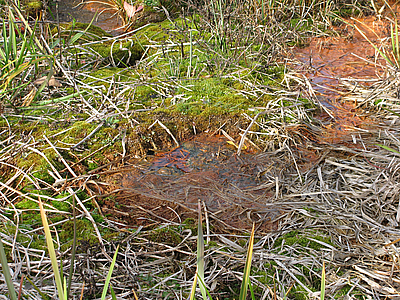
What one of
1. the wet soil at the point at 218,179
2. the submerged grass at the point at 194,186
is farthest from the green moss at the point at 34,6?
the wet soil at the point at 218,179

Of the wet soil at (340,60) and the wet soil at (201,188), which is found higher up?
the wet soil at (201,188)

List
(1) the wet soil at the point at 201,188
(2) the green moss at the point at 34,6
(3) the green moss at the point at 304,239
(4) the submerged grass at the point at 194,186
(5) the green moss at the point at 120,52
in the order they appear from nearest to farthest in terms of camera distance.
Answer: (4) the submerged grass at the point at 194,186, (3) the green moss at the point at 304,239, (1) the wet soil at the point at 201,188, (5) the green moss at the point at 120,52, (2) the green moss at the point at 34,6

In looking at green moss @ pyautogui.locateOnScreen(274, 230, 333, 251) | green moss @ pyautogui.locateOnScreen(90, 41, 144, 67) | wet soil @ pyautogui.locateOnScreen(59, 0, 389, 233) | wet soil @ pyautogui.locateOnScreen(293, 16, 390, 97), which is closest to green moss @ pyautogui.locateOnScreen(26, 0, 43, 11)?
green moss @ pyautogui.locateOnScreen(90, 41, 144, 67)

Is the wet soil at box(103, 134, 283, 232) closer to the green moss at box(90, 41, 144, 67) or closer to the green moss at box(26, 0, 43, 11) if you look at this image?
the green moss at box(90, 41, 144, 67)

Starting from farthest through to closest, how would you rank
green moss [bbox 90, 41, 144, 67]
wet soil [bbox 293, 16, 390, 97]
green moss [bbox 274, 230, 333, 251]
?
green moss [bbox 90, 41, 144, 67], wet soil [bbox 293, 16, 390, 97], green moss [bbox 274, 230, 333, 251]

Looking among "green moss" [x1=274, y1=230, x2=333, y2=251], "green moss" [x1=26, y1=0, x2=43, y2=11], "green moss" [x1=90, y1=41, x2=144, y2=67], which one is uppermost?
"green moss" [x1=26, y1=0, x2=43, y2=11]

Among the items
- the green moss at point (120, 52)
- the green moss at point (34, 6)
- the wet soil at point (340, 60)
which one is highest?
the green moss at point (34, 6)

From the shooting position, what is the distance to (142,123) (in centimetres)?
272

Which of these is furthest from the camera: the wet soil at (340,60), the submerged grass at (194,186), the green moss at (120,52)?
the green moss at (120,52)

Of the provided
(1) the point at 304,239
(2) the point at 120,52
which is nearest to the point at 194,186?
(1) the point at 304,239

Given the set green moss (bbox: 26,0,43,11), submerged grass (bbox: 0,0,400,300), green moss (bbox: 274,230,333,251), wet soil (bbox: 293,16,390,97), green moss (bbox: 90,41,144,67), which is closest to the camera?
submerged grass (bbox: 0,0,400,300)

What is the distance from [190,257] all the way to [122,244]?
1.19ft

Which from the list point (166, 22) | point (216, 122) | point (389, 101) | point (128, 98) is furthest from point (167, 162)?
point (166, 22)

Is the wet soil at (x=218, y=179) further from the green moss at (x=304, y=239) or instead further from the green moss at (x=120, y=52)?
the green moss at (x=120, y=52)
